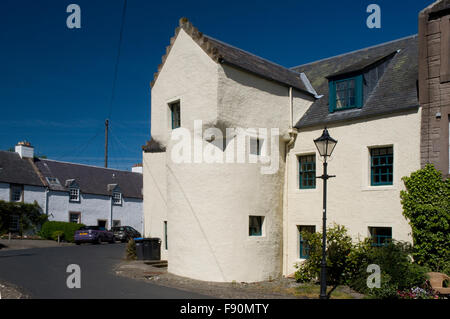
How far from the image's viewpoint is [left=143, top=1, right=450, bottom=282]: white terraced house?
14805 mm

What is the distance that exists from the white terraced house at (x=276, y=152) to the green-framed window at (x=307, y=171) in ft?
0.14

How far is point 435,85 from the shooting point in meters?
14.0

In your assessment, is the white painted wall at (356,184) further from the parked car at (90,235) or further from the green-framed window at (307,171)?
the parked car at (90,235)

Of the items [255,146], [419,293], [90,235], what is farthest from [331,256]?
[90,235]

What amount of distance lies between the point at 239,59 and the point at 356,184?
6428 millimetres

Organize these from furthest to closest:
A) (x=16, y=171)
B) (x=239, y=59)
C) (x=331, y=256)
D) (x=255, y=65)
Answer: (x=16, y=171) → (x=255, y=65) → (x=239, y=59) → (x=331, y=256)

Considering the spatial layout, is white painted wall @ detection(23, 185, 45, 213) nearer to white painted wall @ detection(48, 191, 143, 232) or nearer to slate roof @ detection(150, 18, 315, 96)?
white painted wall @ detection(48, 191, 143, 232)

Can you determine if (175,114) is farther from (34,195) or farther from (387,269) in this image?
(34,195)

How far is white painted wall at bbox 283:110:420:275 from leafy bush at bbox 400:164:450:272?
49 cm

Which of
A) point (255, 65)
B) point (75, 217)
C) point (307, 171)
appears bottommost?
point (75, 217)

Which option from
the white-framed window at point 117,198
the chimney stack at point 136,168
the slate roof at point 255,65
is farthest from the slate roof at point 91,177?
the slate roof at point 255,65

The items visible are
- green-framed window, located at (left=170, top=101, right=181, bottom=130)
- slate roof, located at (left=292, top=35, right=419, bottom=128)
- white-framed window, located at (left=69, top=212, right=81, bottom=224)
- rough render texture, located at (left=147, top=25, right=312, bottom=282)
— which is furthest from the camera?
white-framed window, located at (left=69, top=212, right=81, bottom=224)

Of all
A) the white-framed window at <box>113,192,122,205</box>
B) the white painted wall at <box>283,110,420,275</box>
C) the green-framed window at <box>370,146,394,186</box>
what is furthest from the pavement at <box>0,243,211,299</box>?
the white-framed window at <box>113,192,122,205</box>
